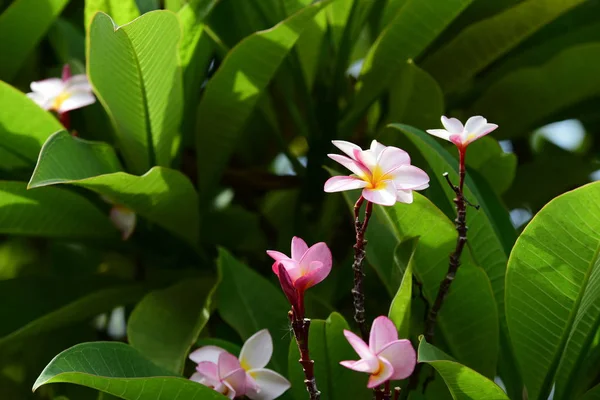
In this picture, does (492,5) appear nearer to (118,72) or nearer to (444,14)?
(444,14)

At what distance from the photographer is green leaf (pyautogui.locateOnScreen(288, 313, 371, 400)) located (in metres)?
0.73

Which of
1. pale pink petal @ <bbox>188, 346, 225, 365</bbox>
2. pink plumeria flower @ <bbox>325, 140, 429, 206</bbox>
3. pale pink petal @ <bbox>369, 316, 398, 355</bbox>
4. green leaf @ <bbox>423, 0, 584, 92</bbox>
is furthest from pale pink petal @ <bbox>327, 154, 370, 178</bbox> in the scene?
green leaf @ <bbox>423, 0, 584, 92</bbox>

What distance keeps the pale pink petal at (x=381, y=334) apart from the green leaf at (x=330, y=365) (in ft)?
0.33

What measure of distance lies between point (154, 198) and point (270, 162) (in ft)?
1.82

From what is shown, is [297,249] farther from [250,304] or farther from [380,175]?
[250,304]

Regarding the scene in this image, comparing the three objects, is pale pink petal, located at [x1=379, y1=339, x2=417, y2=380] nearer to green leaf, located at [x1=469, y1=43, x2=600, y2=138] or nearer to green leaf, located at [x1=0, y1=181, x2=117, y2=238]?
green leaf, located at [x1=0, y1=181, x2=117, y2=238]

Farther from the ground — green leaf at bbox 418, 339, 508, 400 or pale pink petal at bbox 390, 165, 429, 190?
pale pink petal at bbox 390, 165, 429, 190

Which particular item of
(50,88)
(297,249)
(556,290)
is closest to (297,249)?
(297,249)

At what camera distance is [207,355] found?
2.54ft

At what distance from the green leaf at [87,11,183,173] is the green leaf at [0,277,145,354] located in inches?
6.4

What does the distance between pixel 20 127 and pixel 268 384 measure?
0.40m

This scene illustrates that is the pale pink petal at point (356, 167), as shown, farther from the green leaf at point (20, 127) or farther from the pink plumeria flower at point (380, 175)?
the green leaf at point (20, 127)

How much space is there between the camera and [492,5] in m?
1.15

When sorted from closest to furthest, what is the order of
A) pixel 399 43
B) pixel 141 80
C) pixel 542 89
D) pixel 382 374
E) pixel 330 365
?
pixel 382 374, pixel 330 365, pixel 141 80, pixel 399 43, pixel 542 89
